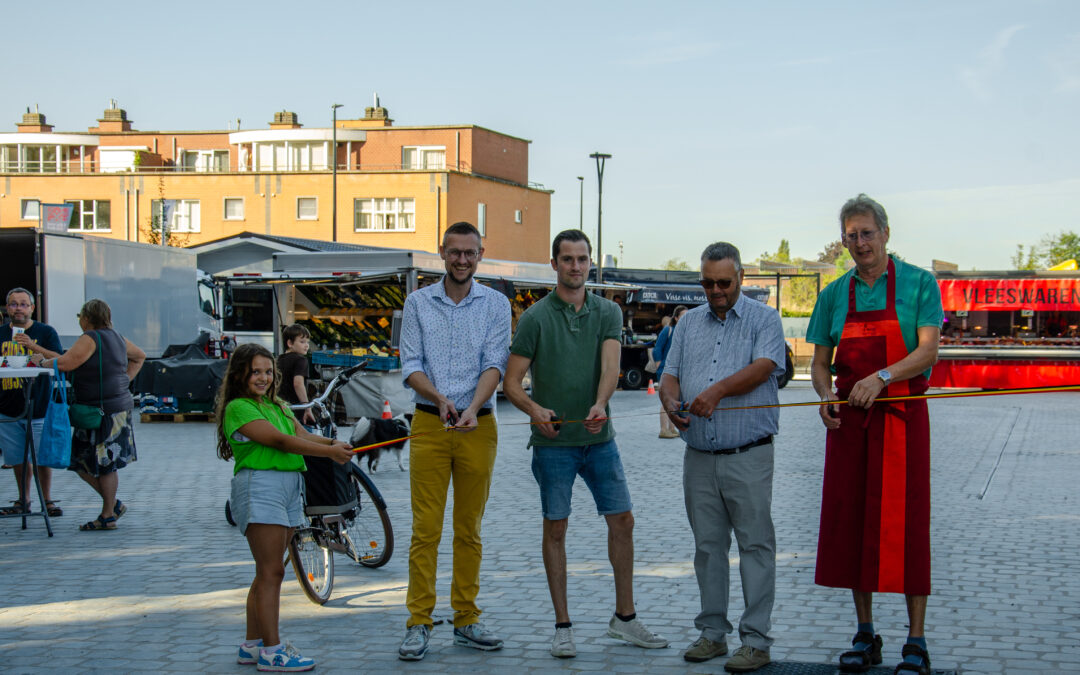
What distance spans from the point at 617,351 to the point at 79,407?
503 cm

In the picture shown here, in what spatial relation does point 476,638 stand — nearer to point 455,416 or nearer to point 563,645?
point 563,645

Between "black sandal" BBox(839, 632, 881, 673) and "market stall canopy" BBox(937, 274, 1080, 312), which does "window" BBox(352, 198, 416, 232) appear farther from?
"black sandal" BBox(839, 632, 881, 673)

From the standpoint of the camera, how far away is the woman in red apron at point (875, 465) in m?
4.57

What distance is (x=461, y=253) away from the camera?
17.2 ft

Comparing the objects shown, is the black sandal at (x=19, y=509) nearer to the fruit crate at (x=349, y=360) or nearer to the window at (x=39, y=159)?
the fruit crate at (x=349, y=360)

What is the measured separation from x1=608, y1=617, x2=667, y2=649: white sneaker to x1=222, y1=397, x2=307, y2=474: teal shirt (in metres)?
1.65

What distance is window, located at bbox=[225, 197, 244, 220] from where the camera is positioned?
5722 cm

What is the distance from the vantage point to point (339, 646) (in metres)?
5.20

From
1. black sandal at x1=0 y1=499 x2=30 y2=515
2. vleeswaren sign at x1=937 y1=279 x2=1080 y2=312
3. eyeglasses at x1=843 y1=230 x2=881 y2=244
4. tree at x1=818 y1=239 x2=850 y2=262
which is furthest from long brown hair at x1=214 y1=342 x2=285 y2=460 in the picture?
tree at x1=818 y1=239 x2=850 y2=262

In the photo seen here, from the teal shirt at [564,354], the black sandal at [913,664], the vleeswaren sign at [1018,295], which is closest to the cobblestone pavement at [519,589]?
the black sandal at [913,664]

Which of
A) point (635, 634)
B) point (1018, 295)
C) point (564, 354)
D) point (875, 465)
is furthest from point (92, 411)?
point (1018, 295)

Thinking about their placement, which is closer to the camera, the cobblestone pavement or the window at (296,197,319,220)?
the cobblestone pavement

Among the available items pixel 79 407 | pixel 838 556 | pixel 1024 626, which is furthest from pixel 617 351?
pixel 79 407

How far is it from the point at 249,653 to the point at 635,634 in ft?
5.71
